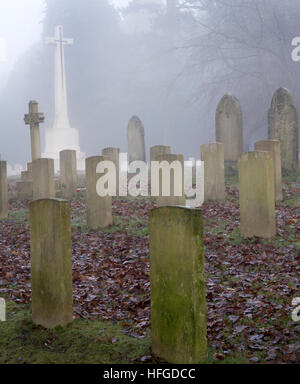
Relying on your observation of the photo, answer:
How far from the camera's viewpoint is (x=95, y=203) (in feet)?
30.5

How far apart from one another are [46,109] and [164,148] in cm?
3592

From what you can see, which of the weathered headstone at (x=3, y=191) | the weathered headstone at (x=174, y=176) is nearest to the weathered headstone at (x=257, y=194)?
the weathered headstone at (x=174, y=176)

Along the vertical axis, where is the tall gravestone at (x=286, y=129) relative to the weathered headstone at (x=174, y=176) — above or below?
above

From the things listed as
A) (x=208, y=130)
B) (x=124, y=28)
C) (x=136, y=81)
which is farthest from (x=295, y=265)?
(x=124, y=28)

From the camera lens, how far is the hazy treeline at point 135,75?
2772cm

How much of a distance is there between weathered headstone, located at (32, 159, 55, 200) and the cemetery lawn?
1818 millimetres

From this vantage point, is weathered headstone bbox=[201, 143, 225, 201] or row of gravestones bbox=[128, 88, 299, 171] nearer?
weathered headstone bbox=[201, 143, 225, 201]

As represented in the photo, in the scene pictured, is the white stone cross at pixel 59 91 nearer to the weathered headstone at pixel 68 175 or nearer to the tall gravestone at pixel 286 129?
the weathered headstone at pixel 68 175

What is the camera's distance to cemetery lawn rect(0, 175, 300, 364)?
414cm

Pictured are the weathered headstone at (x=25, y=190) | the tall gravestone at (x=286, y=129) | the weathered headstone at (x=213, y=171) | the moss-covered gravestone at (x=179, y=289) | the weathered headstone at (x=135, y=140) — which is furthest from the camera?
the weathered headstone at (x=135, y=140)

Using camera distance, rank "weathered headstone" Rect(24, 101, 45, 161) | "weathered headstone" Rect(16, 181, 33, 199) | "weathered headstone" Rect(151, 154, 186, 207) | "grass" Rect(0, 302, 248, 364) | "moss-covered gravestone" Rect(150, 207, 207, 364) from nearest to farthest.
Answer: "moss-covered gravestone" Rect(150, 207, 207, 364), "grass" Rect(0, 302, 248, 364), "weathered headstone" Rect(151, 154, 186, 207), "weathered headstone" Rect(16, 181, 33, 199), "weathered headstone" Rect(24, 101, 45, 161)

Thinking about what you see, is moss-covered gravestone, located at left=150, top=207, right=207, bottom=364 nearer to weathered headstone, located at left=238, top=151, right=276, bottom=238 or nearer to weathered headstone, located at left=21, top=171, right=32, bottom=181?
weathered headstone, located at left=238, top=151, right=276, bottom=238

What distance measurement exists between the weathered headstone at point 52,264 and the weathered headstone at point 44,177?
6276 millimetres

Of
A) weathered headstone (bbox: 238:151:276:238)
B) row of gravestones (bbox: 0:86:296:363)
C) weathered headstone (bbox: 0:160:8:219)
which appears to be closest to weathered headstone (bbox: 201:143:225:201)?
weathered headstone (bbox: 238:151:276:238)
